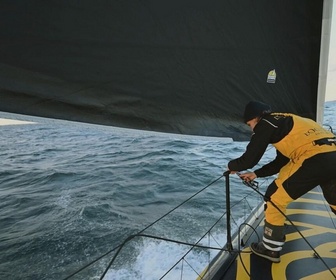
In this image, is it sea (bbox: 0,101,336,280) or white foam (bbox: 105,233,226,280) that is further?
sea (bbox: 0,101,336,280)

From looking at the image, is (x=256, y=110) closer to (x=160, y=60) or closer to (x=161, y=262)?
(x=160, y=60)

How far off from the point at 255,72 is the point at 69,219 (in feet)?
14.7

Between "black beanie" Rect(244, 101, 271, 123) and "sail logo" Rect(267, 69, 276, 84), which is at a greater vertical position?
"sail logo" Rect(267, 69, 276, 84)

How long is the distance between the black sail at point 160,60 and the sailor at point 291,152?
32 cm

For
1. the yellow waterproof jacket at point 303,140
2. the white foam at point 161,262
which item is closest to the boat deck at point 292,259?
the yellow waterproof jacket at point 303,140

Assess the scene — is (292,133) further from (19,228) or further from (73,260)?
(19,228)

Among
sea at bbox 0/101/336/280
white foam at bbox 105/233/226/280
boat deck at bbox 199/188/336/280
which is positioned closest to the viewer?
boat deck at bbox 199/188/336/280

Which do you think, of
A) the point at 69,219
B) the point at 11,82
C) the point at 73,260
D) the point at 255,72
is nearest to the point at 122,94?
the point at 11,82

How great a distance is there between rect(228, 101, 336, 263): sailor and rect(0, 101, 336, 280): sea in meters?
0.36

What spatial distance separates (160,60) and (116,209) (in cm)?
450

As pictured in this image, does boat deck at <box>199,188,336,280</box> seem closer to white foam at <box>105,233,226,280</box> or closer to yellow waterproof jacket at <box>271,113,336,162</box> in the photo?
yellow waterproof jacket at <box>271,113,336,162</box>

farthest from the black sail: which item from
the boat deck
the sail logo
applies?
the boat deck

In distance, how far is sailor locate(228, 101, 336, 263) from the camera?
6.79 ft

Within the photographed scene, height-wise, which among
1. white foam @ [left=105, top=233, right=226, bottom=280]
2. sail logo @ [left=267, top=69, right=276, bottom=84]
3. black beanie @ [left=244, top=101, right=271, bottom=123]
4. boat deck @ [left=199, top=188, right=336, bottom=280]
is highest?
sail logo @ [left=267, top=69, right=276, bottom=84]
